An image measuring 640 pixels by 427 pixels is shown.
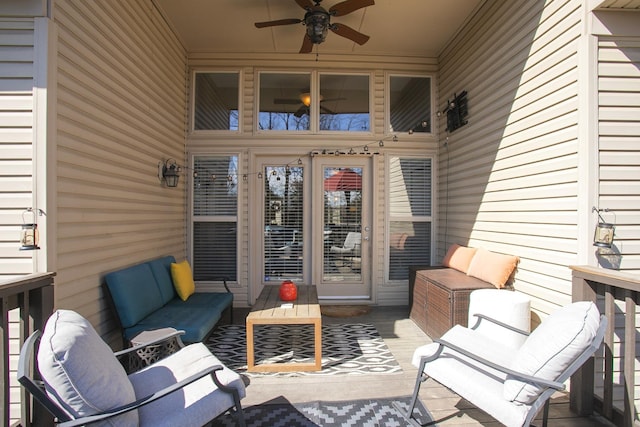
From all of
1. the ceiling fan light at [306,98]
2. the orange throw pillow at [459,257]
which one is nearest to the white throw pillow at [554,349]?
the orange throw pillow at [459,257]

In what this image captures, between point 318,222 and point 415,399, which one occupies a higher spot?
point 318,222

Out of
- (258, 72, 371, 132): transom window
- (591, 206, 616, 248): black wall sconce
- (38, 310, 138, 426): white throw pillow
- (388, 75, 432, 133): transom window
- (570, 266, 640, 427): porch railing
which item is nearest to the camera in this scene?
(38, 310, 138, 426): white throw pillow

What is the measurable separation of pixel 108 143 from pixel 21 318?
1550 millimetres

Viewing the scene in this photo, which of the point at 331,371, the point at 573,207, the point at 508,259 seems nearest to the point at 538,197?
the point at 573,207

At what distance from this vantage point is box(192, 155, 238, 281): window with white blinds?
4.96 meters

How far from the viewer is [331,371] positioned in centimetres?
294

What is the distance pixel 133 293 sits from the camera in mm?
2965

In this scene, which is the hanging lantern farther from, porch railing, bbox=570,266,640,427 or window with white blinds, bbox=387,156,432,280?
window with white blinds, bbox=387,156,432,280

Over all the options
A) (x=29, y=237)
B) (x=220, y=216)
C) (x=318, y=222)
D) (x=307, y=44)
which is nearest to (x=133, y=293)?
(x=29, y=237)

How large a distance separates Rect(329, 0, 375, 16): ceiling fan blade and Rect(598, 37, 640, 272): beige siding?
1.95 meters

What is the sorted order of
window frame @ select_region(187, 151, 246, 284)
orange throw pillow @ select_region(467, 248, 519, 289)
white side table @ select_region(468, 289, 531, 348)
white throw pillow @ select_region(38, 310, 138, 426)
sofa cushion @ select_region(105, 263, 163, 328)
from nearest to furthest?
white throw pillow @ select_region(38, 310, 138, 426) → white side table @ select_region(468, 289, 531, 348) → sofa cushion @ select_region(105, 263, 163, 328) → orange throw pillow @ select_region(467, 248, 519, 289) → window frame @ select_region(187, 151, 246, 284)

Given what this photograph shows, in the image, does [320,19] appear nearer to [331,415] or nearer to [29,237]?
[29,237]

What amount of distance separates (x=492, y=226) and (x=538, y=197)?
80 cm

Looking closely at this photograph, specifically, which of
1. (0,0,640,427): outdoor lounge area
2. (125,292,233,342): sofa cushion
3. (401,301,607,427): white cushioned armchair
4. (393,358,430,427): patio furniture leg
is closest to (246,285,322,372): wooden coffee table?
(0,0,640,427): outdoor lounge area
